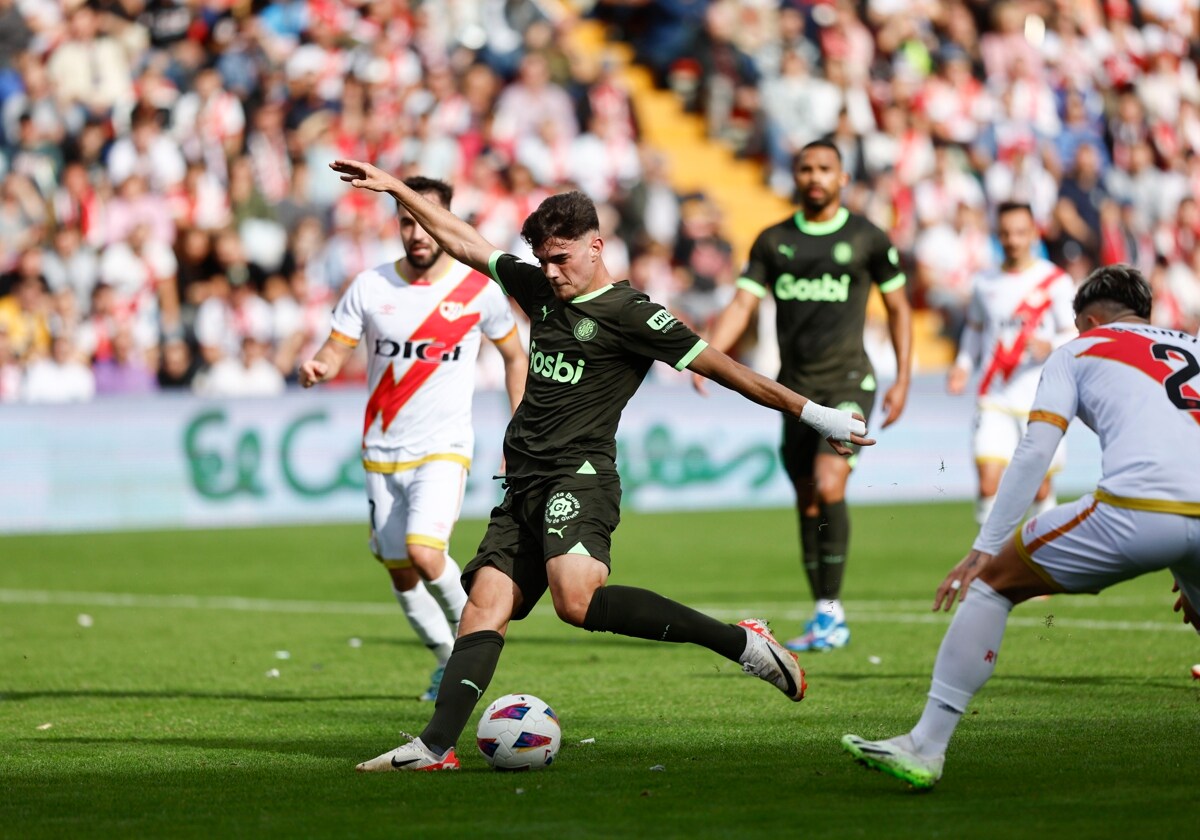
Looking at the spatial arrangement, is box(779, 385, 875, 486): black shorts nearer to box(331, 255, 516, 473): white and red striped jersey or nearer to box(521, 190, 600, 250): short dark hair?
box(331, 255, 516, 473): white and red striped jersey

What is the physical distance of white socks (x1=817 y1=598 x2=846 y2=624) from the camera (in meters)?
10.8

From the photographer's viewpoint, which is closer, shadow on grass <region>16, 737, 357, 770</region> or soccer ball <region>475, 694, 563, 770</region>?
soccer ball <region>475, 694, 563, 770</region>

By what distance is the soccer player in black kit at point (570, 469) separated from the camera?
6.97m

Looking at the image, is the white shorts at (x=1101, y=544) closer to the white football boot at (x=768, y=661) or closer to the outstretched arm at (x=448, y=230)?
the white football boot at (x=768, y=661)

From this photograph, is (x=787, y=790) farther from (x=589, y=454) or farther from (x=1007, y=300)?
(x=1007, y=300)

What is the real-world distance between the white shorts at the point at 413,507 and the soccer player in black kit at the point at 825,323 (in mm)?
2504

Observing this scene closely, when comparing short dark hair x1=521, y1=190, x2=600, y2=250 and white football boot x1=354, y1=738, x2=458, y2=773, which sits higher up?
short dark hair x1=521, y1=190, x2=600, y2=250

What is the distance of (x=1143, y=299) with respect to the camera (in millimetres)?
6484

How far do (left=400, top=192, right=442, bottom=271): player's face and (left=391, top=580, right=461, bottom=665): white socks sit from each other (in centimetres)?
170

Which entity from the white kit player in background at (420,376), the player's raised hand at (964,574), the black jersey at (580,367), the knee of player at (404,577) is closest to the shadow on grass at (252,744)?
the black jersey at (580,367)

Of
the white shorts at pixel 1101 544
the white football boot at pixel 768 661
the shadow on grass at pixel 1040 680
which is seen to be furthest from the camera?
the shadow on grass at pixel 1040 680

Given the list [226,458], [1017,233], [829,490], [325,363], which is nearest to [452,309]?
[325,363]

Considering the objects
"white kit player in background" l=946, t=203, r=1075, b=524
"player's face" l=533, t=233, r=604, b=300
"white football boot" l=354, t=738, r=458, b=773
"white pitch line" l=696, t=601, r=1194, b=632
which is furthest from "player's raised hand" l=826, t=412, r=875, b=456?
"white kit player in background" l=946, t=203, r=1075, b=524

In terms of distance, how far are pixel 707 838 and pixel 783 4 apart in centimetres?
2277
